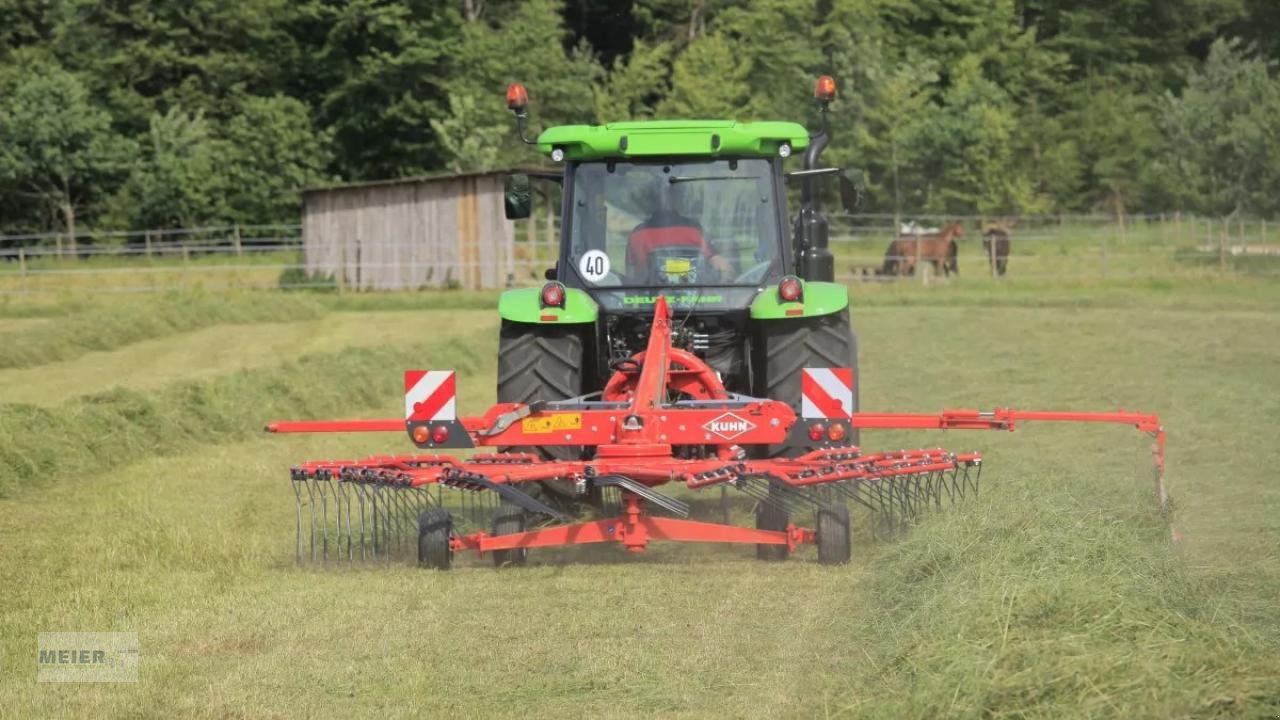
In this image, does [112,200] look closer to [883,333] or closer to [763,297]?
[883,333]

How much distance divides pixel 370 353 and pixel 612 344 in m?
9.75

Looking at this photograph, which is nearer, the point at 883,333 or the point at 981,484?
the point at 981,484

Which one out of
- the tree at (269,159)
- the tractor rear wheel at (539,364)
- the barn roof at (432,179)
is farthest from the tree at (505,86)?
the tractor rear wheel at (539,364)

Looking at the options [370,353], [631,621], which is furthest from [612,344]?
[370,353]

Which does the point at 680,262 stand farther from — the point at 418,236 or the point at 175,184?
the point at 175,184

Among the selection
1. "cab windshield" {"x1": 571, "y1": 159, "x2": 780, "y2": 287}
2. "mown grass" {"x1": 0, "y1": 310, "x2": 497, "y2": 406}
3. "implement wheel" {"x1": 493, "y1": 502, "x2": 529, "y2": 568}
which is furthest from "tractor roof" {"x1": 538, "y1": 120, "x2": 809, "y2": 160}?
"mown grass" {"x1": 0, "y1": 310, "x2": 497, "y2": 406}

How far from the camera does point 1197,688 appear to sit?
4.91 meters

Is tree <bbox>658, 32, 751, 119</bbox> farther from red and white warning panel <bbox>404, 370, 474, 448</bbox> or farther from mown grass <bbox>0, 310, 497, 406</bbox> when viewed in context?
red and white warning panel <bbox>404, 370, 474, 448</bbox>

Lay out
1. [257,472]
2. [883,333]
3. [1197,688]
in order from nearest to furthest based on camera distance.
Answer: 1. [1197,688]
2. [257,472]
3. [883,333]

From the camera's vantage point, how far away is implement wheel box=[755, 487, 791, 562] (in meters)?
8.75

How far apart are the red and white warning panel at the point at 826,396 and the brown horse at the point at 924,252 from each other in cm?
2633

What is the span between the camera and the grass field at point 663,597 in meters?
5.47

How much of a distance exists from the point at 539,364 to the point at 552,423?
1015 millimetres

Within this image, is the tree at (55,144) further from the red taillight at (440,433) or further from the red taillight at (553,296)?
the red taillight at (440,433)
